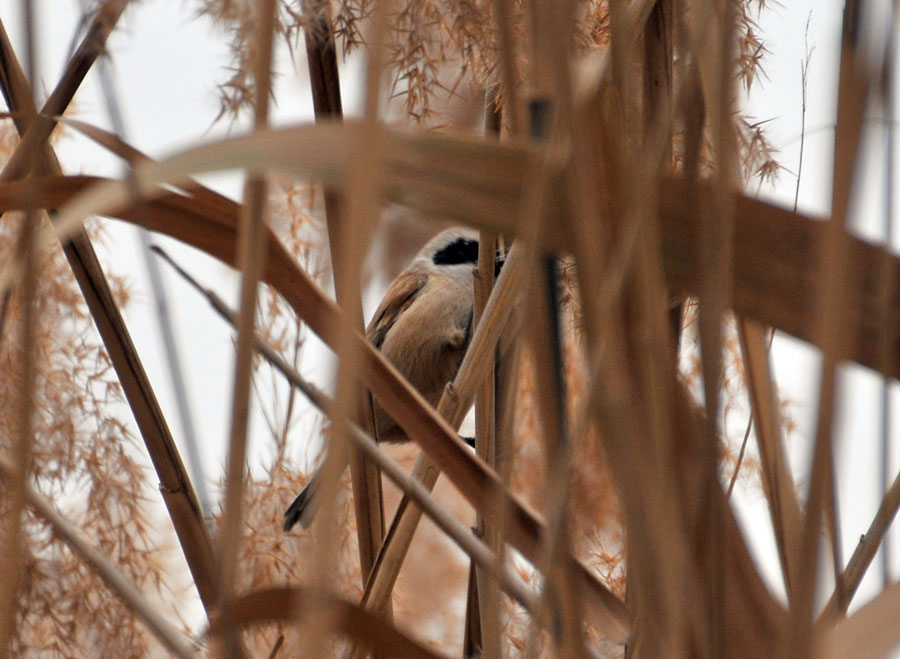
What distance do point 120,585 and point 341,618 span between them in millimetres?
287

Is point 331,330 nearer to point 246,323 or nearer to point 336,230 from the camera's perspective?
point 246,323

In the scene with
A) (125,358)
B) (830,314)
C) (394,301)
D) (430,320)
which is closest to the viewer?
(830,314)

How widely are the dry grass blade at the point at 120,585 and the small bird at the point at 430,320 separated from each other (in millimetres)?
1629

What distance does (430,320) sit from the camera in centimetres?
261

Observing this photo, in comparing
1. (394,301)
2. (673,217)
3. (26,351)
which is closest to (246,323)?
(26,351)

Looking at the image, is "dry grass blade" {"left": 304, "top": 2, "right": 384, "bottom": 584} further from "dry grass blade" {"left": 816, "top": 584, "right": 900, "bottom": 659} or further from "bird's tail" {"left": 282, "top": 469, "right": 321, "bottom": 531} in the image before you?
"dry grass blade" {"left": 816, "top": 584, "right": 900, "bottom": 659}

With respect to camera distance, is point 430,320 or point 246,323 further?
point 430,320

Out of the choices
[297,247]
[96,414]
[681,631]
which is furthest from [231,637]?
[297,247]

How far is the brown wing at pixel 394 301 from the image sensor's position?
278 cm

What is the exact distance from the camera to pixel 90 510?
49.8 inches

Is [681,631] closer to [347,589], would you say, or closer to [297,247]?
[347,589]

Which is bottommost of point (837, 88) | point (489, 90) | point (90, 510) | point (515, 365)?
point (90, 510)

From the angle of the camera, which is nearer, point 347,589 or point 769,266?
point 769,266

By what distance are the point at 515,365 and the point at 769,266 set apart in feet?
0.83
